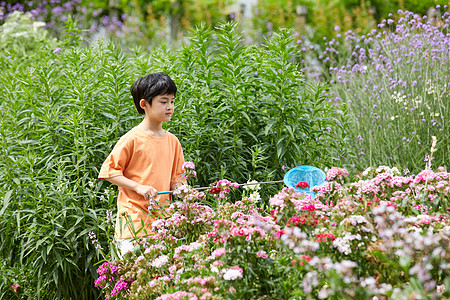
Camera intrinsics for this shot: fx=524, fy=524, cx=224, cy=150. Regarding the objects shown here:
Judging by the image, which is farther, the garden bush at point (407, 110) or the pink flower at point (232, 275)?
the garden bush at point (407, 110)

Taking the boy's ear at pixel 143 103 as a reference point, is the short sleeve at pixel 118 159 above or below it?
below

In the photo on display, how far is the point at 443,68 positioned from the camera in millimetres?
5820

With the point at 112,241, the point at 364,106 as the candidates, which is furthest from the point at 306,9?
the point at 112,241

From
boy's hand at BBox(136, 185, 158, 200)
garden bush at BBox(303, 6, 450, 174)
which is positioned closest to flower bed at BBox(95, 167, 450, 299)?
boy's hand at BBox(136, 185, 158, 200)

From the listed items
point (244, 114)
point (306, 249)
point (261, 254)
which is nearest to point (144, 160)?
point (244, 114)

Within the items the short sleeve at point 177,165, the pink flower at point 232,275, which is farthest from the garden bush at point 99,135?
the pink flower at point 232,275

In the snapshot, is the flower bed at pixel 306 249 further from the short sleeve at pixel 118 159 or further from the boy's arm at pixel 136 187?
the short sleeve at pixel 118 159

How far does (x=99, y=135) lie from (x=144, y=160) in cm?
82

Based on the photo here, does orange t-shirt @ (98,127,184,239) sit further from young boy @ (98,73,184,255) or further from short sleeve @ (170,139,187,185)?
short sleeve @ (170,139,187,185)

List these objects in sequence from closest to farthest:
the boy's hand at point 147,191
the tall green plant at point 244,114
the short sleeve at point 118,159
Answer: the boy's hand at point 147,191, the short sleeve at point 118,159, the tall green plant at point 244,114

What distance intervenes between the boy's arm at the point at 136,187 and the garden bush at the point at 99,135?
0.49m

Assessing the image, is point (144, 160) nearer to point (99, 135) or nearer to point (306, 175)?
point (99, 135)

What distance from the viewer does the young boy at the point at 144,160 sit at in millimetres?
3232

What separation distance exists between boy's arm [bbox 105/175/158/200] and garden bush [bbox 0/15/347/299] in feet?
1.60
